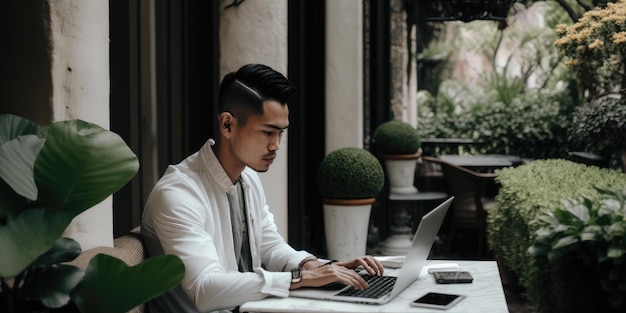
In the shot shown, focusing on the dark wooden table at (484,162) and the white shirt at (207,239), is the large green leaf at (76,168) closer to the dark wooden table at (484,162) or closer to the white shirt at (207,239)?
the white shirt at (207,239)

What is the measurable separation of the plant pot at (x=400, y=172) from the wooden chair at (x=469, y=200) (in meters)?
0.49

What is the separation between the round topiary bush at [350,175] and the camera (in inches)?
280

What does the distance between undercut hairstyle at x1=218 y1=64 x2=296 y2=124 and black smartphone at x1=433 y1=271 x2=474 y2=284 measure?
31.9 inches

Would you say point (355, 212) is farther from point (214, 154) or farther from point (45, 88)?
point (45, 88)

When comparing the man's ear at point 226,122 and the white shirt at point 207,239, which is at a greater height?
the man's ear at point 226,122

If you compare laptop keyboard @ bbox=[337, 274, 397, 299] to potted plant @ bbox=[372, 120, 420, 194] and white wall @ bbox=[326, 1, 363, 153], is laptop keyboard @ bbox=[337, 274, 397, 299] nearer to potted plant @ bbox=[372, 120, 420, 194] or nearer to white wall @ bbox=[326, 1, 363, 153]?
white wall @ bbox=[326, 1, 363, 153]

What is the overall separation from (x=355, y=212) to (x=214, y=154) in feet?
14.2

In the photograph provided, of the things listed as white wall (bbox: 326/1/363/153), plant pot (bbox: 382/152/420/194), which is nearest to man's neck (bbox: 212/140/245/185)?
white wall (bbox: 326/1/363/153)

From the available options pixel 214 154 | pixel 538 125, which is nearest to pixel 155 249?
pixel 214 154

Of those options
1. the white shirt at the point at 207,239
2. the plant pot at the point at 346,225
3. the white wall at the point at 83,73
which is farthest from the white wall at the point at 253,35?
the white wall at the point at 83,73

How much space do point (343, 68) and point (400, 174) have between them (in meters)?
1.75

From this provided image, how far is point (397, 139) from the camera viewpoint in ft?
29.9

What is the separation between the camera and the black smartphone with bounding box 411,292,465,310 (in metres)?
2.43

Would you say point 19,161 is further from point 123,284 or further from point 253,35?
point 253,35
